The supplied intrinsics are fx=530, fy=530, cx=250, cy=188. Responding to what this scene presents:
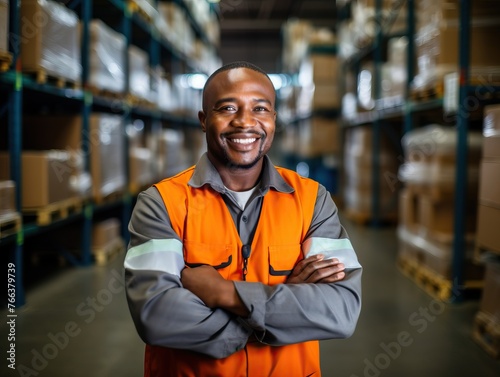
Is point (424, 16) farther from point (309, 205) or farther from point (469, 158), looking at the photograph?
point (309, 205)

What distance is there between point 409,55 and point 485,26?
1676mm

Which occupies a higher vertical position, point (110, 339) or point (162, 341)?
point (162, 341)

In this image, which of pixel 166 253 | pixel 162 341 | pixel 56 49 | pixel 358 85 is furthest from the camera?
pixel 358 85

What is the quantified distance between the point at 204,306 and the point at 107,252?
4.90 meters

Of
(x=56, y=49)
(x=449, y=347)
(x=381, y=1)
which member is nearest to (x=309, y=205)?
(x=449, y=347)

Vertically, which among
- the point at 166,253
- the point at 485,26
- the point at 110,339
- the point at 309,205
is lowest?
the point at 110,339

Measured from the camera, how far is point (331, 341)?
3799 mm

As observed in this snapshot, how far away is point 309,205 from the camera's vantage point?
7.22 feet

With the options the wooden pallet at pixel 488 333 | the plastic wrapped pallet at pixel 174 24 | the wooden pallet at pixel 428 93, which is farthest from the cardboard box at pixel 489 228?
the plastic wrapped pallet at pixel 174 24

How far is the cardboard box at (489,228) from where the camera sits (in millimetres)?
3832

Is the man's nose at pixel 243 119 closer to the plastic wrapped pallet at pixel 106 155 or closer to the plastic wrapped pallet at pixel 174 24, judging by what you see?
the plastic wrapped pallet at pixel 106 155

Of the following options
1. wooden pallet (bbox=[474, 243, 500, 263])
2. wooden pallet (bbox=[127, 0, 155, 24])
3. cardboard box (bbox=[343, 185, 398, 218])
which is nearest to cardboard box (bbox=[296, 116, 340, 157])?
cardboard box (bbox=[343, 185, 398, 218])

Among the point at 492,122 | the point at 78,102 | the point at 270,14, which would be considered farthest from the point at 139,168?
the point at 270,14

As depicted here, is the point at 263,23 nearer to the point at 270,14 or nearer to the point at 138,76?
the point at 270,14
